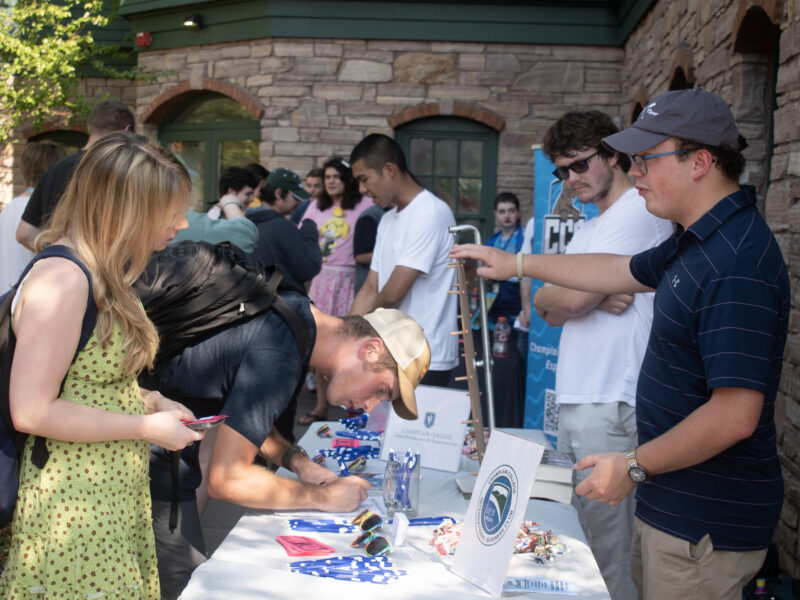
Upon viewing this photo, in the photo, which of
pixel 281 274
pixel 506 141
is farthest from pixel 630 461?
pixel 506 141

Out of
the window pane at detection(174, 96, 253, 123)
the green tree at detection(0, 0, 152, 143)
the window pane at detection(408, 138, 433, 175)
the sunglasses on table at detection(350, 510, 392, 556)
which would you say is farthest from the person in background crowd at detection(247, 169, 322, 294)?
the green tree at detection(0, 0, 152, 143)

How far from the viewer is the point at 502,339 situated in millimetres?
5945

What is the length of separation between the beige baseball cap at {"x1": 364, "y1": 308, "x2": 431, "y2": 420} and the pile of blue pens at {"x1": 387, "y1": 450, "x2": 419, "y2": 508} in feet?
0.58

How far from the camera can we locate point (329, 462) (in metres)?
2.77

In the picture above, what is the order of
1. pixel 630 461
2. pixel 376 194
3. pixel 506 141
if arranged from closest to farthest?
pixel 630 461, pixel 376 194, pixel 506 141

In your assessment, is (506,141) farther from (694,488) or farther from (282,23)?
(694,488)

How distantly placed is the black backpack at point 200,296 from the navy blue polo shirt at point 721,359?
982mm

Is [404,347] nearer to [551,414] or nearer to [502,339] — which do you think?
[551,414]

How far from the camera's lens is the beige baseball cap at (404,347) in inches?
90.8

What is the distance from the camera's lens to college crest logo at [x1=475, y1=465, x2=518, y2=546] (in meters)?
1.79

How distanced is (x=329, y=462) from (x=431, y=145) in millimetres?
6346

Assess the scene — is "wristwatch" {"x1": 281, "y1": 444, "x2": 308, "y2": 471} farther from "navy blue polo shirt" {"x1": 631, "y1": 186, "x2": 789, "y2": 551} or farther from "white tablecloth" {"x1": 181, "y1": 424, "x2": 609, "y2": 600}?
"navy blue polo shirt" {"x1": 631, "y1": 186, "x2": 789, "y2": 551}

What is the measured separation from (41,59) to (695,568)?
9.40 m

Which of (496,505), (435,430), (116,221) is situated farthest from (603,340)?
(116,221)
